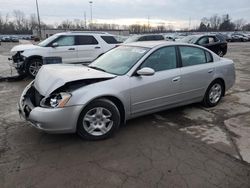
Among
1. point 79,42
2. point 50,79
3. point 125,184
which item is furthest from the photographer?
point 79,42

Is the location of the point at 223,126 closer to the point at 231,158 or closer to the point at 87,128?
the point at 231,158

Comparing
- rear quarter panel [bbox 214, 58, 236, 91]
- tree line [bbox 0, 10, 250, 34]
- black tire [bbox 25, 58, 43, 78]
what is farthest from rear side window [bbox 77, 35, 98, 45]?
tree line [bbox 0, 10, 250, 34]

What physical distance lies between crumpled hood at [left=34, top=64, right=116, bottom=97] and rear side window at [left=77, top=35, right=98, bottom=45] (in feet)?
19.8

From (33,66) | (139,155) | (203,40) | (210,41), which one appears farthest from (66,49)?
(210,41)

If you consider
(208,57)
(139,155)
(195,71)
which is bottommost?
(139,155)

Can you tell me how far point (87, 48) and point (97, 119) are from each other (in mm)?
7076

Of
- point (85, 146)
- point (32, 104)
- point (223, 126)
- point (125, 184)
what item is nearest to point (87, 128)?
point (85, 146)

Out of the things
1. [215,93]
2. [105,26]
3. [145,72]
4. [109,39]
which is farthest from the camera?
[105,26]

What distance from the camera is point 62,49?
Result: 33.6ft

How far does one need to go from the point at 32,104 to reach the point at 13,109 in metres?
1.85

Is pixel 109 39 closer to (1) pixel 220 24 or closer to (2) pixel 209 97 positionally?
(2) pixel 209 97

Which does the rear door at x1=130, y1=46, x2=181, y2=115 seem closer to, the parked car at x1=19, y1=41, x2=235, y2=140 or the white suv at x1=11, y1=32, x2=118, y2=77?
the parked car at x1=19, y1=41, x2=235, y2=140

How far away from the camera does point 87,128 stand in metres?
4.16

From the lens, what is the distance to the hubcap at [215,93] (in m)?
6.03
